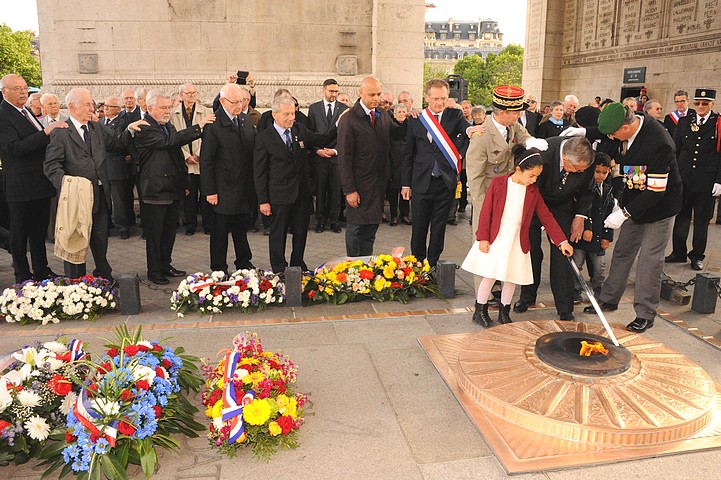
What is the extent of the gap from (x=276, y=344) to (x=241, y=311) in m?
0.85

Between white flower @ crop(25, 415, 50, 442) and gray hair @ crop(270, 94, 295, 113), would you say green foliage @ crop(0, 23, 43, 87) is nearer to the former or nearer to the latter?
gray hair @ crop(270, 94, 295, 113)

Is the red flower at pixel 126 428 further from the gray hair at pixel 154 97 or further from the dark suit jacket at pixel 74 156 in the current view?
the gray hair at pixel 154 97

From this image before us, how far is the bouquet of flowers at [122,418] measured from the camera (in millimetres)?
2838

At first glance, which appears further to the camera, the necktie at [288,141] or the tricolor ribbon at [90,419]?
the necktie at [288,141]

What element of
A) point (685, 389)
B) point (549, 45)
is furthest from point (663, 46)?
point (685, 389)

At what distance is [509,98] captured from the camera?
5027 millimetres

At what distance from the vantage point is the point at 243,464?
10.1 feet

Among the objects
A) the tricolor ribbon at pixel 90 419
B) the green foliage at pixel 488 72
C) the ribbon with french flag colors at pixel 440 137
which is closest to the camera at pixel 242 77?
the ribbon with french flag colors at pixel 440 137

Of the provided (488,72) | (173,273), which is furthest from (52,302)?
(488,72)

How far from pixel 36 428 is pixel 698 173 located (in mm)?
7619

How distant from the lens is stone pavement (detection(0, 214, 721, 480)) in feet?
9.92

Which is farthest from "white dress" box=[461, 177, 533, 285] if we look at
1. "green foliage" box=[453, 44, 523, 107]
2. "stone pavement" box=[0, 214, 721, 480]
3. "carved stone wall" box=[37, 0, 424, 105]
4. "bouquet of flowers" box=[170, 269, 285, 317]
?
"green foliage" box=[453, 44, 523, 107]

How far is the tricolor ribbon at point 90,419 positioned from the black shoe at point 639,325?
4.05 metres

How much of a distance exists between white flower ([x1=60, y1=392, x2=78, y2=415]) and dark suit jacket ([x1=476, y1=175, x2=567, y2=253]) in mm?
3122
